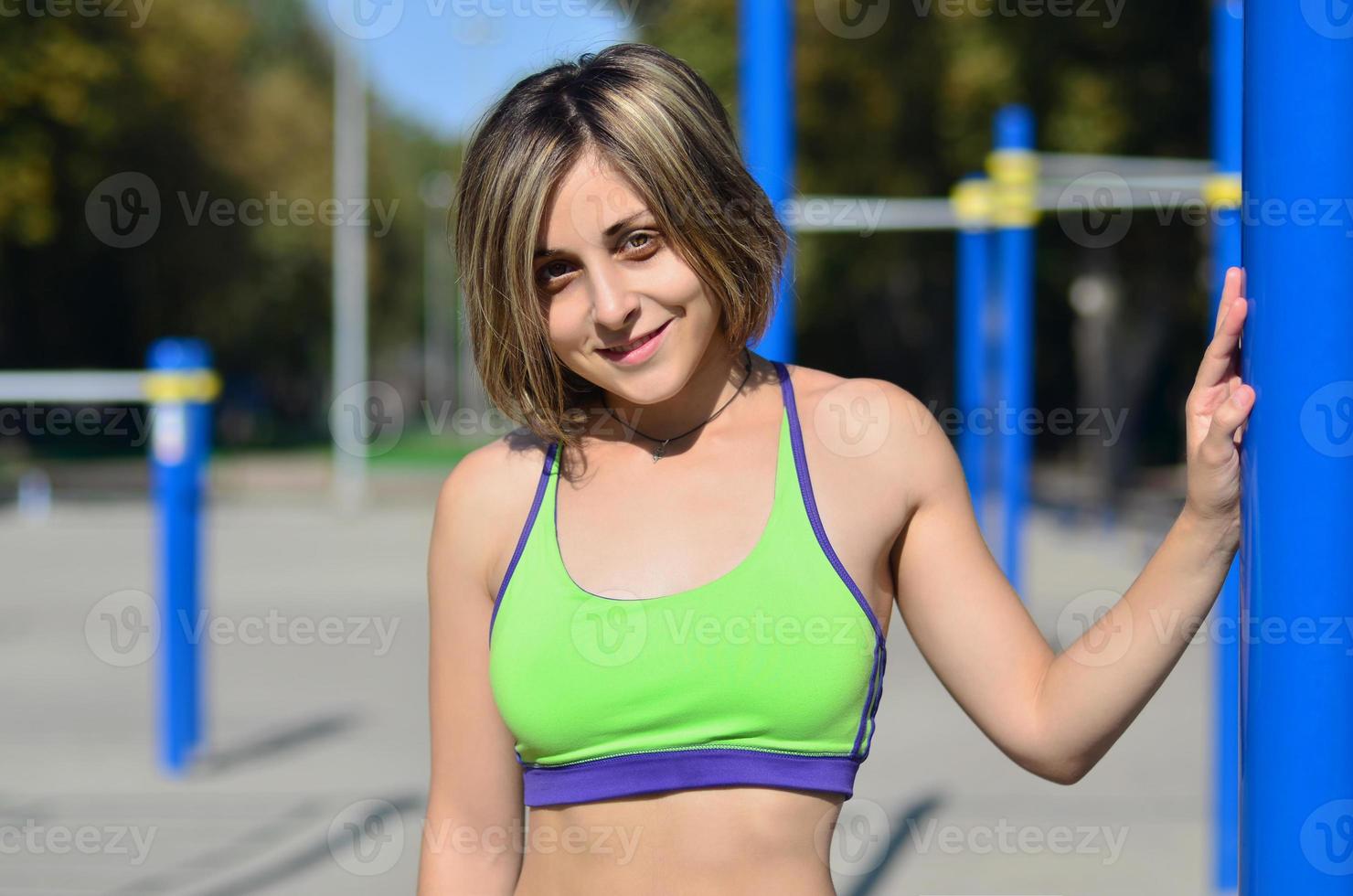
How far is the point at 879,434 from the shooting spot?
1.56 metres

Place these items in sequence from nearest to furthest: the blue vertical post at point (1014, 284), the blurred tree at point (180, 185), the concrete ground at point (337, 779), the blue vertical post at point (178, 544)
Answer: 1. the concrete ground at point (337, 779)
2. the blue vertical post at point (178, 544)
3. the blue vertical post at point (1014, 284)
4. the blurred tree at point (180, 185)

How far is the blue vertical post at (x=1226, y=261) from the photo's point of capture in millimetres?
3811

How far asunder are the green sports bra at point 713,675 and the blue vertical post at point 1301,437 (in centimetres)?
45

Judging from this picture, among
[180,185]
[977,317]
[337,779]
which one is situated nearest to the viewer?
[337,779]

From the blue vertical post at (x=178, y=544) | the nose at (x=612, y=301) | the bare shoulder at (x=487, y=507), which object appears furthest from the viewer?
the blue vertical post at (x=178, y=544)

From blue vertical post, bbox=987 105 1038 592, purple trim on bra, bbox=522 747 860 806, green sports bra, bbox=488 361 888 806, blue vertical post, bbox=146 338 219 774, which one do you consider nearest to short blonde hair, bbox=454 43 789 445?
green sports bra, bbox=488 361 888 806

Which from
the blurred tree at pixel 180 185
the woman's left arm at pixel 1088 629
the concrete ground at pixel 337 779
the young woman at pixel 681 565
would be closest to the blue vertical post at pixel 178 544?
the concrete ground at pixel 337 779

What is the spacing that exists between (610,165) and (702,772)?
0.59 m

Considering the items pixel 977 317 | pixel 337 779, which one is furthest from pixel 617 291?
pixel 977 317

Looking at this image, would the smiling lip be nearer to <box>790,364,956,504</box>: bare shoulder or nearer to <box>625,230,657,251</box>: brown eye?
<box>625,230,657,251</box>: brown eye

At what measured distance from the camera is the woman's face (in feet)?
4.93

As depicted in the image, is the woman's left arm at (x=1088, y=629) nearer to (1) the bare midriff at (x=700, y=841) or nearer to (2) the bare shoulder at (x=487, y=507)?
(1) the bare midriff at (x=700, y=841)

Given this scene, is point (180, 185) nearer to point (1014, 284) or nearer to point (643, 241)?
point (1014, 284)

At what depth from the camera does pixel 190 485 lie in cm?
568
